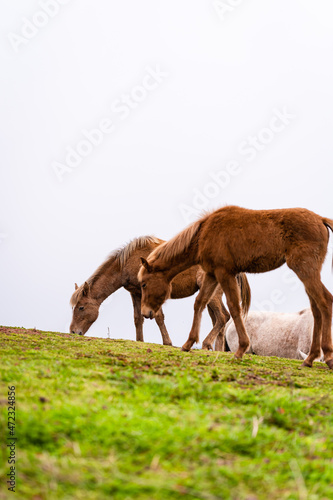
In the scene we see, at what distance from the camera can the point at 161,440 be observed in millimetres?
2547

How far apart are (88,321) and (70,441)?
11951mm

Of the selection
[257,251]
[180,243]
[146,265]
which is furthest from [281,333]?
[257,251]

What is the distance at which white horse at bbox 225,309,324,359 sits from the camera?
1334 centimetres

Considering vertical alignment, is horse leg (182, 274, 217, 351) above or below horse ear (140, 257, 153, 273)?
below

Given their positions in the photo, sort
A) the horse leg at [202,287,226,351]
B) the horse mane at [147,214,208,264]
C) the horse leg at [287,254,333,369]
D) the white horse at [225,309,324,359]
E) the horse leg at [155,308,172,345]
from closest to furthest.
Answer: the horse leg at [287,254,333,369] < the horse mane at [147,214,208,264] < the horse leg at [202,287,226,351] < the horse leg at [155,308,172,345] < the white horse at [225,309,324,359]

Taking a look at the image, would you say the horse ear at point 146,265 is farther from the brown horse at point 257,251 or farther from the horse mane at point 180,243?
the brown horse at point 257,251

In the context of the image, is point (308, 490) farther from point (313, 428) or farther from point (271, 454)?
point (313, 428)

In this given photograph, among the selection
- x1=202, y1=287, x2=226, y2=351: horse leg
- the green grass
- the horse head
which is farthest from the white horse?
the green grass

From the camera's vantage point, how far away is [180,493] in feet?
6.68

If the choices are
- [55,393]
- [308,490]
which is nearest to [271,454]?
[308,490]

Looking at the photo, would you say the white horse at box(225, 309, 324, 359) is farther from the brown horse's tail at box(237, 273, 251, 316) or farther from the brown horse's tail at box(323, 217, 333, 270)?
the brown horse's tail at box(323, 217, 333, 270)

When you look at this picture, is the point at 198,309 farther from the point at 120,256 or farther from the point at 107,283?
the point at 107,283

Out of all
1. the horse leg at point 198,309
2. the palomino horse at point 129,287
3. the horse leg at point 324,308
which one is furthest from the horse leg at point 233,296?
the palomino horse at point 129,287

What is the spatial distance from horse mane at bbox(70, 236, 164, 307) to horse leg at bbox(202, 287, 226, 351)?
2.52 meters
